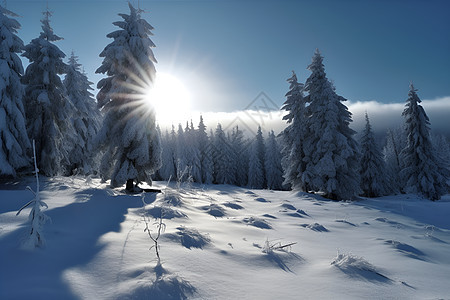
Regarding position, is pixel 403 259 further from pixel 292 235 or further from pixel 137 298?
pixel 137 298

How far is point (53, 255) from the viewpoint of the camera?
11.2 ft

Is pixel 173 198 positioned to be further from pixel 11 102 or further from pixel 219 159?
pixel 219 159

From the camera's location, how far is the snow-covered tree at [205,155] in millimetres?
49469

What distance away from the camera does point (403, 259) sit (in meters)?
4.49

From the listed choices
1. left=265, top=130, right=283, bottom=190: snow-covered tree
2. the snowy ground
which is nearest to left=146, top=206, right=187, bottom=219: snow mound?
the snowy ground

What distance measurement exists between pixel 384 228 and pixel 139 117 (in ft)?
40.7

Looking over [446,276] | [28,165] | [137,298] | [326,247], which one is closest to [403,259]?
[446,276]

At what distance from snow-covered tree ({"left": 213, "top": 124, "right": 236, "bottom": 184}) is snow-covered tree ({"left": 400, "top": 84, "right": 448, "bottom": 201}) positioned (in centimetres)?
3079

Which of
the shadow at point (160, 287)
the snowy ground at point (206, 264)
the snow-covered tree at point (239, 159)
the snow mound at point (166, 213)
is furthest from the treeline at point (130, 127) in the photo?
the snow-covered tree at point (239, 159)

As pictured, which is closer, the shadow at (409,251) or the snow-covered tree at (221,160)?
the shadow at (409,251)

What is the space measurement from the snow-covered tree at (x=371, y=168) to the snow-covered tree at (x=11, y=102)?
37.7m

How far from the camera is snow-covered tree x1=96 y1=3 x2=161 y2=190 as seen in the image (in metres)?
13.2

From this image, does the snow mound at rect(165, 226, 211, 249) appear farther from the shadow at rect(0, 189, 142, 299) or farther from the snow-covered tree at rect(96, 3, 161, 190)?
the snow-covered tree at rect(96, 3, 161, 190)

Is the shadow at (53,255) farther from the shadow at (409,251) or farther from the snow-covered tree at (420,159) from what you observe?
the snow-covered tree at (420,159)
